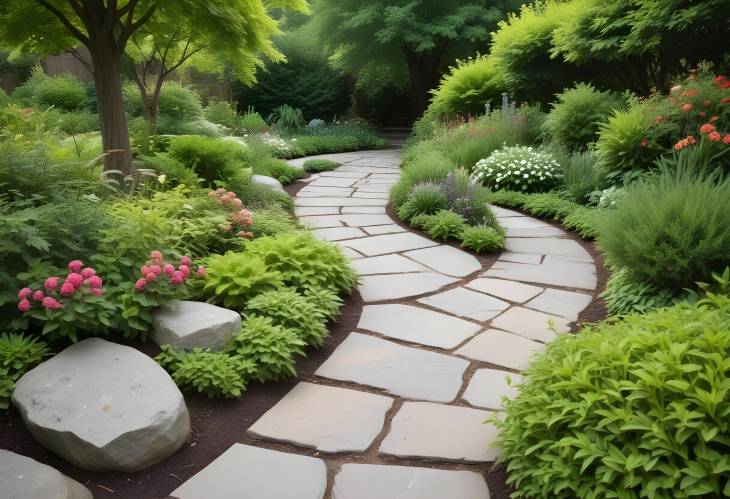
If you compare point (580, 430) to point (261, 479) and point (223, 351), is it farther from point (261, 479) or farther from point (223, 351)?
point (223, 351)

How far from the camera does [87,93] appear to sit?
14406 millimetres

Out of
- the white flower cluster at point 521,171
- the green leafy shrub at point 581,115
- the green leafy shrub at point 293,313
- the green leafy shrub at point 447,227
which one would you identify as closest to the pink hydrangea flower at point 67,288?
the green leafy shrub at point 293,313

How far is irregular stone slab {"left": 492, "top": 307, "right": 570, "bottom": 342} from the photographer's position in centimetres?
329

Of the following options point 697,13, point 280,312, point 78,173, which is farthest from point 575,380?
point 697,13

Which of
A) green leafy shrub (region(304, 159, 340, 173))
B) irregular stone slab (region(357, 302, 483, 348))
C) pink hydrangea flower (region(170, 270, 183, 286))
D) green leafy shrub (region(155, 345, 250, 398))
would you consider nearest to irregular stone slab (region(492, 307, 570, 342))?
irregular stone slab (region(357, 302, 483, 348))

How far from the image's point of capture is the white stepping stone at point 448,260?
176 inches

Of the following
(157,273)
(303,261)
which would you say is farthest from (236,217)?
(157,273)

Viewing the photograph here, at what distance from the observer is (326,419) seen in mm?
2451

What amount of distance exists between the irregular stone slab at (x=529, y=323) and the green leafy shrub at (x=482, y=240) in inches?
51.5

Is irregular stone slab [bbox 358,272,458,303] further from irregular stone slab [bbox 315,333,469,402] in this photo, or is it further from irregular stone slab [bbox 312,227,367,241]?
irregular stone slab [bbox 312,227,367,241]

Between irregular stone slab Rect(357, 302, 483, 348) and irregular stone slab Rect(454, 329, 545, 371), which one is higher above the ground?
irregular stone slab Rect(357, 302, 483, 348)

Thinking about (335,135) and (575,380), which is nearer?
(575,380)

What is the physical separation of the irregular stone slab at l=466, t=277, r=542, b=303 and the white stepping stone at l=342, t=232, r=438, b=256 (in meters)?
0.98

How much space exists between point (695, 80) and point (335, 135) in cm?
934
